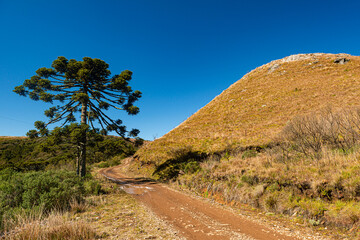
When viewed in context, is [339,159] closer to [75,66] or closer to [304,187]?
[304,187]

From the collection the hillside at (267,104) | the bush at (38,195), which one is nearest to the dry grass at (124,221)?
the bush at (38,195)

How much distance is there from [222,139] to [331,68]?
38901 mm

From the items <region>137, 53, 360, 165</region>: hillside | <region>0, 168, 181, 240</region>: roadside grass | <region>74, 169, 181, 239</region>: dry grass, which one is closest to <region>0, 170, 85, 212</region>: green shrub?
<region>0, 168, 181, 240</region>: roadside grass

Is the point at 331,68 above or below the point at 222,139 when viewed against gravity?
above

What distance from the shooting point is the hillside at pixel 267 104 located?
66.3 ft

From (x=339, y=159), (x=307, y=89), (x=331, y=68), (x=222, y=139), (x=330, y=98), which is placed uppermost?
(x=331, y=68)

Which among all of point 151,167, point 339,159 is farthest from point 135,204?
point 151,167

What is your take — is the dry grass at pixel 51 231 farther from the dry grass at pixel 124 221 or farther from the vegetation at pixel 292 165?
the vegetation at pixel 292 165

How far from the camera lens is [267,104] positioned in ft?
98.2

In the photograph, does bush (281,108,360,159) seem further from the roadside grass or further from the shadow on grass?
the roadside grass

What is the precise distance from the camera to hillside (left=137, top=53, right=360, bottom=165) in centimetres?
2020

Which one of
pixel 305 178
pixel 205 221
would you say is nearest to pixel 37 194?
pixel 205 221

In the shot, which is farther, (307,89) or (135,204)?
(307,89)

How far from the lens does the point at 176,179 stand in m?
15.1
